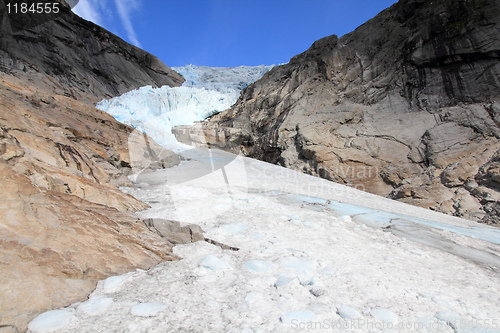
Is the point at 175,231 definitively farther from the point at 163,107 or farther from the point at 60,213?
the point at 163,107

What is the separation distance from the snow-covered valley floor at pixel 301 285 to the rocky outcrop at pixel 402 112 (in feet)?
19.2

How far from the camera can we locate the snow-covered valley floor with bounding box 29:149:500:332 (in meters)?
1.31

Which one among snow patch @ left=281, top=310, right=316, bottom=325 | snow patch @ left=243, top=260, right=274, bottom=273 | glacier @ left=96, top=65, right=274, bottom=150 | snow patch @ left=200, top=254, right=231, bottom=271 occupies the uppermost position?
glacier @ left=96, top=65, right=274, bottom=150

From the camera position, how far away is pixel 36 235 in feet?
5.10

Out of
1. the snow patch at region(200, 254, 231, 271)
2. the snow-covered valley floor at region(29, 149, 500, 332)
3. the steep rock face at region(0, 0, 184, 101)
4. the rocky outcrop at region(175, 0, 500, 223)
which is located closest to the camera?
the snow-covered valley floor at region(29, 149, 500, 332)

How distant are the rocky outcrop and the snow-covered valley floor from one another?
5857 mm

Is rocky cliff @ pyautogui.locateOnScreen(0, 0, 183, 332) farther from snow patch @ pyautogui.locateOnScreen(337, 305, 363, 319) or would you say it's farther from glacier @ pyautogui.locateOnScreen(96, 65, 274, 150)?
glacier @ pyautogui.locateOnScreen(96, 65, 274, 150)

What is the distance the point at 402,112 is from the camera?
11344mm

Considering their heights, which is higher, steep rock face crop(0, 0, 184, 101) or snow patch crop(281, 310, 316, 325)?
steep rock face crop(0, 0, 184, 101)

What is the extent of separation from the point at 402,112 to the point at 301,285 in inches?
473

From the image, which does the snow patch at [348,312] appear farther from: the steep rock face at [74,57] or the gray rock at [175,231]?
the steep rock face at [74,57]

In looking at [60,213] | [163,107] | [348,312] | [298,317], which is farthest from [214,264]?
[163,107]

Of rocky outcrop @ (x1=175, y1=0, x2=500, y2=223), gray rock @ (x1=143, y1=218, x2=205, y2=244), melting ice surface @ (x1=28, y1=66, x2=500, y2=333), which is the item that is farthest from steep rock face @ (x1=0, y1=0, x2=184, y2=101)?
melting ice surface @ (x1=28, y1=66, x2=500, y2=333)

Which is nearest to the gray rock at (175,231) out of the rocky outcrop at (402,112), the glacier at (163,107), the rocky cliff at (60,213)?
A: the rocky cliff at (60,213)
